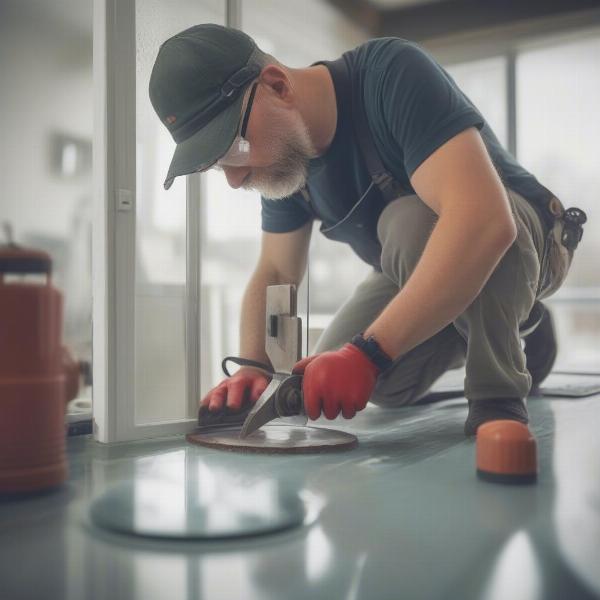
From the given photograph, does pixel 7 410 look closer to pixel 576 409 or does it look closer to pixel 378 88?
pixel 378 88

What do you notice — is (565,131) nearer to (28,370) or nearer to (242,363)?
(242,363)

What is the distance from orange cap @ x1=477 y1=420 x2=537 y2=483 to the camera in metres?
1.00

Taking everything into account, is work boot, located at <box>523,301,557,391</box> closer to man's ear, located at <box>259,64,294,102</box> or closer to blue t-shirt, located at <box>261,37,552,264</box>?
blue t-shirt, located at <box>261,37,552,264</box>

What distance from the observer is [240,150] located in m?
1.40

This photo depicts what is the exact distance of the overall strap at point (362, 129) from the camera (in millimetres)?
1486

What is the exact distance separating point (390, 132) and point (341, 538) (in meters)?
0.94

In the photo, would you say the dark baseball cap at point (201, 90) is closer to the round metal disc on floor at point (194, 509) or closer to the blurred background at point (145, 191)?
the blurred background at point (145, 191)

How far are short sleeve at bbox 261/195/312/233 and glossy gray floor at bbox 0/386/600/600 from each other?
744mm

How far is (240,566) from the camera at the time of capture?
0.66 metres

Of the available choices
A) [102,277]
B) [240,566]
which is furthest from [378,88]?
[240,566]

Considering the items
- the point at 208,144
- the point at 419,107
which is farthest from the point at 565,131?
the point at 208,144

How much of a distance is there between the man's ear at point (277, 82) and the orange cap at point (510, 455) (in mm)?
842

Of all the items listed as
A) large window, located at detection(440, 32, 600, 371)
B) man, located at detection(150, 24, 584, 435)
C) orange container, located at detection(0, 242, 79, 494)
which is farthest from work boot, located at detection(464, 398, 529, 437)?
large window, located at detection(440, 32, 600, 371)

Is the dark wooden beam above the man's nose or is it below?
above
